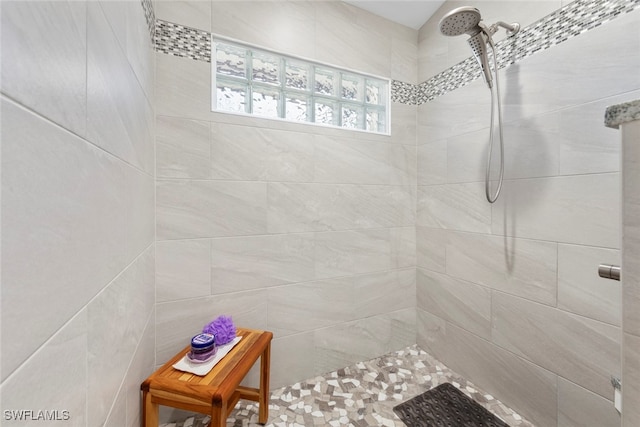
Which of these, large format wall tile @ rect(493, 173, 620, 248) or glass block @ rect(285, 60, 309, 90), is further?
glass block @ rect(285, 60, 309, 90)

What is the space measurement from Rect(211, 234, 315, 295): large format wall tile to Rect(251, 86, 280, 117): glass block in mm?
705

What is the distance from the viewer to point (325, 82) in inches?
64.2

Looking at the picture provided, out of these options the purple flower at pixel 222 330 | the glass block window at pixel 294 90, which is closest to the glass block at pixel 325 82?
the glass block window at pixel 294 90

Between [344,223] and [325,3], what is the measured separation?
1313mm

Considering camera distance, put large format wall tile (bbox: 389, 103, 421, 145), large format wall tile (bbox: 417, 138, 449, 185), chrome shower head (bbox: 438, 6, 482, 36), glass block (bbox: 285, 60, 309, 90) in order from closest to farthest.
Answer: chrome shower head (bbox: 438, 6, 482, 36), glass block (bbox: 285, 60, 309, 90), large format wall tile (bbox: 417, 138, 449, 185), large format wall tile (bbox: 389, 103, 421, 145)

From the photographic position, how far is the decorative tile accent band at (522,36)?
3.29 feet

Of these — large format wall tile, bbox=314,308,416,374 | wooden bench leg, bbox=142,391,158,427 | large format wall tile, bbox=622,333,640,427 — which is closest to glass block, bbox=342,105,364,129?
large format wall tile, bbox=314,308,416,374

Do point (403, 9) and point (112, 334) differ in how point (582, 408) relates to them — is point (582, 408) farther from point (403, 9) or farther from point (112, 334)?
point (403, 9)

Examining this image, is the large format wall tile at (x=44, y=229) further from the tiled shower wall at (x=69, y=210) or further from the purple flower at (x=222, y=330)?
the purple flower at (x=222, y=330)

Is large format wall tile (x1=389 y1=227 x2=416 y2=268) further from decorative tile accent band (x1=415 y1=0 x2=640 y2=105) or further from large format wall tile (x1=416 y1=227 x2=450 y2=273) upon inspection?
decorative tile accent band (x1=415 y1=0 x2=640 y2=105)

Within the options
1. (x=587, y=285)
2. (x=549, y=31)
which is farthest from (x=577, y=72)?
(x=587, y=285)

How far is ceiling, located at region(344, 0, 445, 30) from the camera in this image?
161 cm

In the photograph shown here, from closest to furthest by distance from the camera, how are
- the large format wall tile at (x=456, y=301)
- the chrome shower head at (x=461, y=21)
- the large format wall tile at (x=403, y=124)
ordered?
the chrome shower head at (x=461, y=21) → the large format wall tile at (x=456, y=301) → the large format wall tile at (x=403, y=124)

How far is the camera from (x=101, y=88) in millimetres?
560
